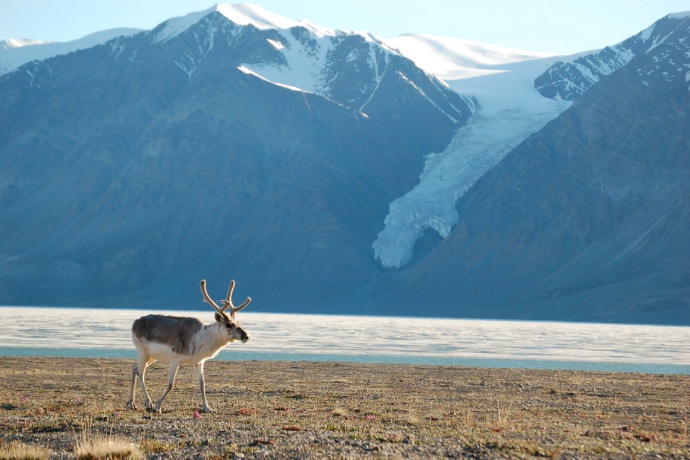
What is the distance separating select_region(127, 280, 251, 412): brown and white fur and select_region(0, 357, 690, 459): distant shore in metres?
1.09

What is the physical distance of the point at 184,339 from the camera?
76.8 ft

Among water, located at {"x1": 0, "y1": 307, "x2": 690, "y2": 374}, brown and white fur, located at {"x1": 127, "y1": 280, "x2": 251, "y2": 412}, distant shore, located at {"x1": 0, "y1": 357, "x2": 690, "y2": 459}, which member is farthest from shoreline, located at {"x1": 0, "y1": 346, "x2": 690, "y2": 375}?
brown and white fur, located at {"x1": 127, "y1": 280, "x2": 251, "y2": 412}

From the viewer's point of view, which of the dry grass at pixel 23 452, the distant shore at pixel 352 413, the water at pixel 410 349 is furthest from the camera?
the water at pixel 410 349

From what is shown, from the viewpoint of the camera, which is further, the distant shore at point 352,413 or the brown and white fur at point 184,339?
the brown and white fur at point 184,339

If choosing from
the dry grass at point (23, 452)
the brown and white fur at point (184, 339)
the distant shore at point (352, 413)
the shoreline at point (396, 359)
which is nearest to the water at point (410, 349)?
the shoreline at point (396, 359)

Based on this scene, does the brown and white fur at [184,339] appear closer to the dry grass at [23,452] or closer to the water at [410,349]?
the dry grass at [23,452]

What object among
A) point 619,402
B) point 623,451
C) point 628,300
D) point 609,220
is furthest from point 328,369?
point 609,220

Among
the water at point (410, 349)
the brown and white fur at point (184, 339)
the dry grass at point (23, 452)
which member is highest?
the brown and white fur at point (184, 339)

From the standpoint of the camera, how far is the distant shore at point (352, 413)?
18.1 metres

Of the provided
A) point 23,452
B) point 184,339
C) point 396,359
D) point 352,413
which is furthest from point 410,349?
point 23,452

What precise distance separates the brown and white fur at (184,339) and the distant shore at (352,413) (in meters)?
1.09

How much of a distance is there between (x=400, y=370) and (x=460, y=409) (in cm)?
1772

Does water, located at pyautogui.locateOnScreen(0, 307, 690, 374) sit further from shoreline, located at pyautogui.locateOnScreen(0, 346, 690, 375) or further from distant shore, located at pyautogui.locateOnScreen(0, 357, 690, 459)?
distant shore, located at pyautogui.locateOnScreen(0, 357, 690, 459)

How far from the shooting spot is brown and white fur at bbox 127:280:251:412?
23328 mm
